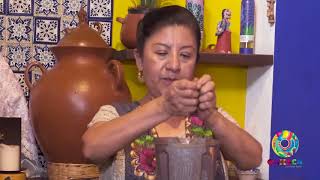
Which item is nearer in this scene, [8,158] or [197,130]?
[197,130]

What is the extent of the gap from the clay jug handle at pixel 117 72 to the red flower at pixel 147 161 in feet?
2.10

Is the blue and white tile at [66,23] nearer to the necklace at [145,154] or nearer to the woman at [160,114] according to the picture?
the woman at [160,114]

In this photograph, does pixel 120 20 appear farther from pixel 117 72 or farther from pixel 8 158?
pixel 8 158

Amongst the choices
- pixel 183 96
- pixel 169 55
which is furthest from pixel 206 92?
pixel 169 55

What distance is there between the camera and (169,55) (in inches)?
46.9

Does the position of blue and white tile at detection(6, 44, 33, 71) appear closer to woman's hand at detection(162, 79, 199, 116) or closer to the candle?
the candle

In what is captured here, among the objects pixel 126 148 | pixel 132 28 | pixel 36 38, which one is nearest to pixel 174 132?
pixel 126 148

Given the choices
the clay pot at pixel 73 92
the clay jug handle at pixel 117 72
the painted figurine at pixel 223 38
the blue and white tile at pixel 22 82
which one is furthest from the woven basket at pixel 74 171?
the painted figurine at pixel 223 38

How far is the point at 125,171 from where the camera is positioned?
121cm

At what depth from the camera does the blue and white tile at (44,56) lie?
209 centimetres

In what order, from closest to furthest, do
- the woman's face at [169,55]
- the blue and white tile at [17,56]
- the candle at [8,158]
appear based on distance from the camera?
the woman's face at [169,55] < the candle at [8,158] < the blue and white tile at [17,56]

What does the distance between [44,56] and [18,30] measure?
0.14 m

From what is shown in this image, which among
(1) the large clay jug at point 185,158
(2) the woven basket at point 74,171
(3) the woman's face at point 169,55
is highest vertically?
(3) the woman's face at point 169,55

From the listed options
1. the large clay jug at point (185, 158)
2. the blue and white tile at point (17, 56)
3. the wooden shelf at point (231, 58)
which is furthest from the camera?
the blue and white tile at point (17, 56)
